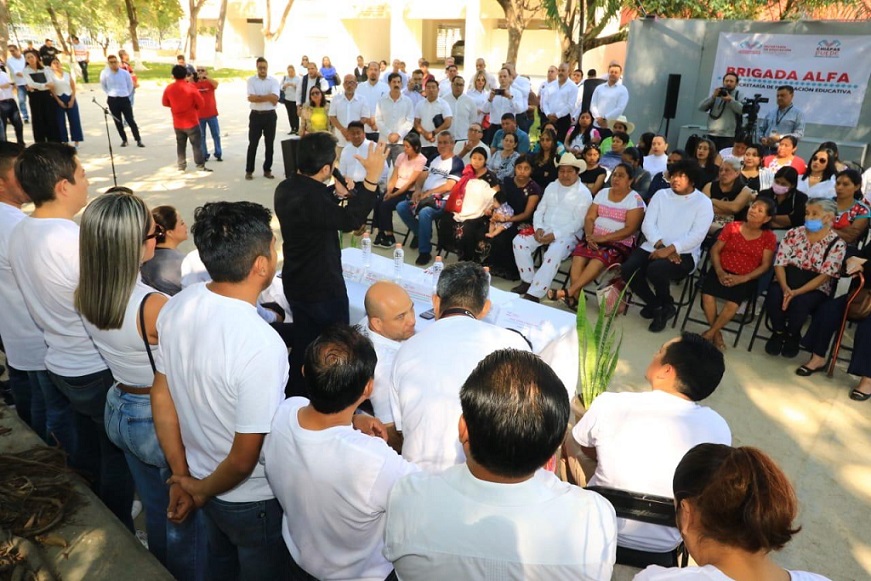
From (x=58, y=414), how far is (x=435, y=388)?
1.88 meters

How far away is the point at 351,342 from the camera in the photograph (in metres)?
1.71

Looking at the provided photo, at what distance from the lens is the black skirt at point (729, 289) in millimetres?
4902

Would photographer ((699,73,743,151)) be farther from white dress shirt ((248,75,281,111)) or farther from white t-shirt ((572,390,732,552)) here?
white t-shirt ((572,390,732,552))

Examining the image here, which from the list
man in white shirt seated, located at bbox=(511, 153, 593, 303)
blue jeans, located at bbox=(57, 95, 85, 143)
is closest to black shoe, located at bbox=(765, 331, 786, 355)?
man in white shirt seated, located at bbox=(511, 153, 593, 303)

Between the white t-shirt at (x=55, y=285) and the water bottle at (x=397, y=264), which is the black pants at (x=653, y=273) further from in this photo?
the white t-shirt at (x=55, y=285)

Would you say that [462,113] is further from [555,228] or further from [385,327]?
[385,327]

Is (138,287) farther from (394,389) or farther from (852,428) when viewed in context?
(852,428)

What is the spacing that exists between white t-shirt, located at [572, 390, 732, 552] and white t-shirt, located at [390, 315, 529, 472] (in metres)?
0.54

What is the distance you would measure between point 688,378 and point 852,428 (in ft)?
8.06

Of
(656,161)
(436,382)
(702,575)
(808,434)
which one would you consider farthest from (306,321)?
(656,161)

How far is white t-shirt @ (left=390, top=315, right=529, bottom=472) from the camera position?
201 cm

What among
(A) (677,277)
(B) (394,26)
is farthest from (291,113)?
(B) (394,26)

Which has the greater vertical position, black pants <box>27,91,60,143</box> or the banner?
the banner

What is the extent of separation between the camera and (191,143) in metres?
9.98
